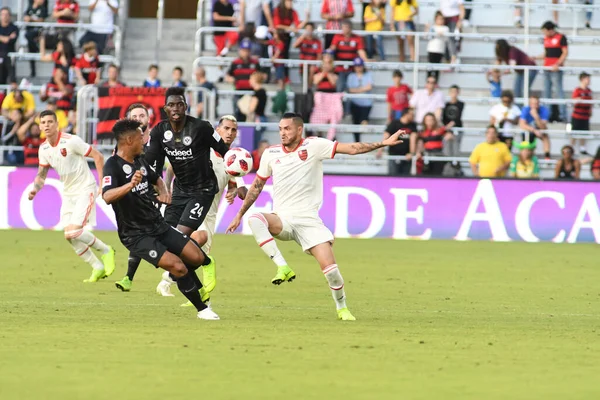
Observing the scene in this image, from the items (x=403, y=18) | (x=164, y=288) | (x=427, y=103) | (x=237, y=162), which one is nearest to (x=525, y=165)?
(x=427, y=103)

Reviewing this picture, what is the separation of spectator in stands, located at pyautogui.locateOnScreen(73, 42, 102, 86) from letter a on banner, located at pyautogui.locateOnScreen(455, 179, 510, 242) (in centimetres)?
918

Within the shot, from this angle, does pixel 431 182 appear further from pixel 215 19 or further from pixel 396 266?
pixel 215 19

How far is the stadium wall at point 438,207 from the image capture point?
24344mm

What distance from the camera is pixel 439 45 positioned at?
2944cm

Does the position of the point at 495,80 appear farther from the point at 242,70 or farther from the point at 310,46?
the point at 242,70

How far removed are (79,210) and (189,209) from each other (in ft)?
11.4

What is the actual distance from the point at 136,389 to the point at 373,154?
2020cm

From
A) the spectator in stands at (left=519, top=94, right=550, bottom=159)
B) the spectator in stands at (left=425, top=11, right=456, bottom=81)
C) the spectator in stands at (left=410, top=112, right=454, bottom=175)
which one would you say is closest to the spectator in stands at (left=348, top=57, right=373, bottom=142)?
the spectator in stands at (left=425, top=11, right=456, bottom=81)

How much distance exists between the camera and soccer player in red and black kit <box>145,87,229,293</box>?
13.7 metres

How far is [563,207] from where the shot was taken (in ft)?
80.0

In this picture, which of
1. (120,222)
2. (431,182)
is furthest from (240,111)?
(120,222)

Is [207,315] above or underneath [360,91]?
underneath

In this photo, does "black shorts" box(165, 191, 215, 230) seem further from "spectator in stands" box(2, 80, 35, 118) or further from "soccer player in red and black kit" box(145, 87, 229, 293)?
"spectator in stands" box(2, 80, 35, 118)

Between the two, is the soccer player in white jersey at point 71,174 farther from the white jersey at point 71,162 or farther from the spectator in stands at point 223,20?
the spectator in stands at point 223,20
